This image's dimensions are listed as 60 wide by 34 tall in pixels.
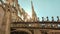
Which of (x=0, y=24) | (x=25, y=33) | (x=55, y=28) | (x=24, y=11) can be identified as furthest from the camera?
(x=24, y=11)

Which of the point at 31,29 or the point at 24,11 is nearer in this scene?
the point at 31,29

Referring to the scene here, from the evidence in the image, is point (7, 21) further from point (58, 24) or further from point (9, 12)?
point (58, 24)

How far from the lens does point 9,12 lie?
9.29 meters

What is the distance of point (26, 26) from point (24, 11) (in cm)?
538

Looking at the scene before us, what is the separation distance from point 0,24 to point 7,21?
70.6 inches

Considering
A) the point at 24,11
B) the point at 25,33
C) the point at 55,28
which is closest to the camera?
the point at 55,28

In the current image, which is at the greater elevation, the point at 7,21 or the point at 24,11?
the point at 24,11

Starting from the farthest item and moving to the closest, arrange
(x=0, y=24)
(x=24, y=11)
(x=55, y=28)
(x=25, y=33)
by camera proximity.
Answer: (x=24, y=11) < (x=0, y=24) < (x=25, y=33) < (x=55, y=28)

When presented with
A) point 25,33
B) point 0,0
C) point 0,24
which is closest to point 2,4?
point 0,0

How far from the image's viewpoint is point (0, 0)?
35.9ft

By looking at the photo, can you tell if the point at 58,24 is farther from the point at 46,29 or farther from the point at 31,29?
the point at 31,29

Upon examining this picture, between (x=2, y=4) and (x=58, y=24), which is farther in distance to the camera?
(x=2, y=4)

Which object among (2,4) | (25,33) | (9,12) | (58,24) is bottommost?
(25,33)

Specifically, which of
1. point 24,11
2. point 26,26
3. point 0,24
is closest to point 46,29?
point 26,26
